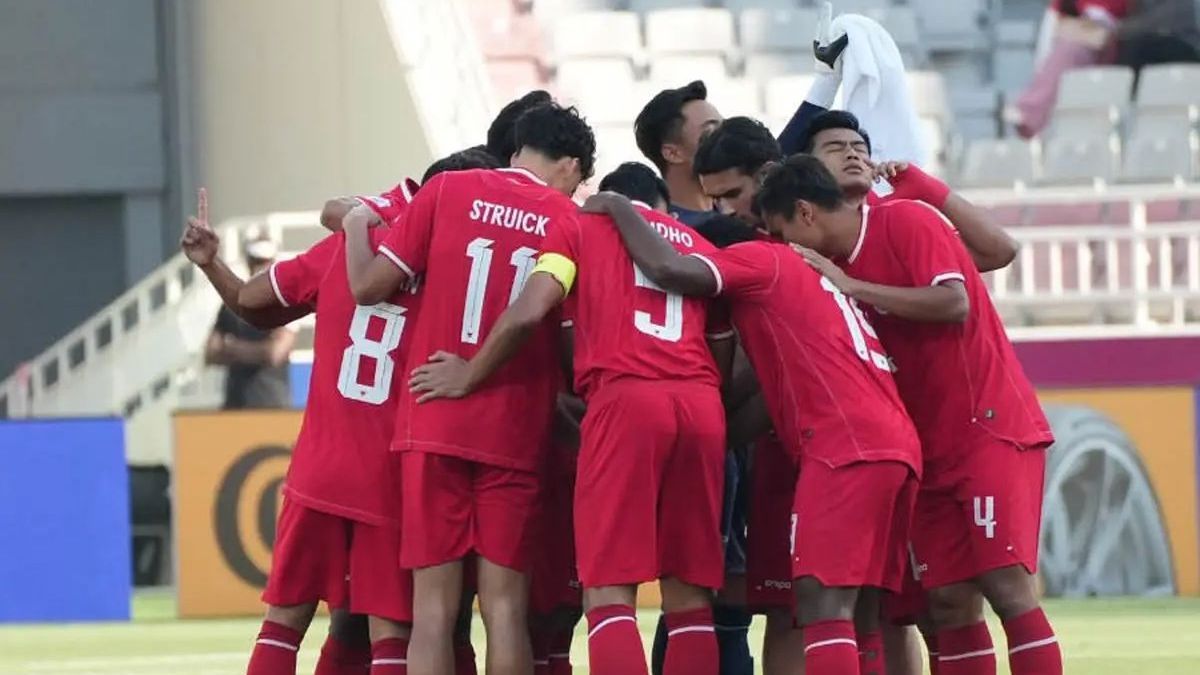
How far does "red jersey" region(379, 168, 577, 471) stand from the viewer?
6.64 meters

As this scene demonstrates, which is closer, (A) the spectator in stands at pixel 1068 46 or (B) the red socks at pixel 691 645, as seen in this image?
(B) the red socks at pixel 691 645

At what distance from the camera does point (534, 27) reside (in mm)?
20250

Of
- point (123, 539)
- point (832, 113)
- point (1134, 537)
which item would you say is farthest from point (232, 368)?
point (832, 113)

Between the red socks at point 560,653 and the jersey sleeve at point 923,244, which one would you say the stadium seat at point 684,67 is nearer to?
the red socks at point 560,653

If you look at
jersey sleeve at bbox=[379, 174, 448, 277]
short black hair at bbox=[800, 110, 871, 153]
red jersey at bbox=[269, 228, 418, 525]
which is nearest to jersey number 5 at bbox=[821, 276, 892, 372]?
short black hair at bbox=[800, 110, 871, 153]

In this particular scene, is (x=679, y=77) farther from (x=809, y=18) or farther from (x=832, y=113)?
(x=832, y=113)

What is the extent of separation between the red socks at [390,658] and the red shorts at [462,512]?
0.24m

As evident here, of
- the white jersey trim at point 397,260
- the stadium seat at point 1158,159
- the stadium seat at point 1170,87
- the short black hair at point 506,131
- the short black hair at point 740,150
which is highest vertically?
the stadium seat at point 1170,87

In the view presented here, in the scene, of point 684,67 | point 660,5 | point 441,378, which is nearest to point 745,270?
point 441,378

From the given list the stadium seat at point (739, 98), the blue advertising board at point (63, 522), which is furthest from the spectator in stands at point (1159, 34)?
the blue advertising board at point (63, 522)

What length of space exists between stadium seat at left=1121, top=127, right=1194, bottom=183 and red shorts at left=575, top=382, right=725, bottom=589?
431 inches

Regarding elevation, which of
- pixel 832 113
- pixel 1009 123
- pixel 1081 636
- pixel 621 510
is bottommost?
pixel 1081 636

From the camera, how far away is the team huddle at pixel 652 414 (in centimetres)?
645

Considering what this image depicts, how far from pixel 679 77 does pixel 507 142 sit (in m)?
11.9
